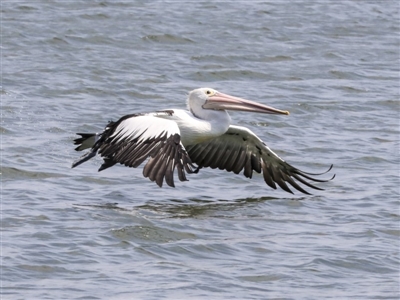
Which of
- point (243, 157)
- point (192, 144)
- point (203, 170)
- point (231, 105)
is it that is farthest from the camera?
point (203, 170)

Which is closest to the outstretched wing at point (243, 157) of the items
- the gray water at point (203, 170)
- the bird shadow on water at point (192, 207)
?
the gray water at point (203, 170)

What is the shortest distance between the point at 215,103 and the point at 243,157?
669mm

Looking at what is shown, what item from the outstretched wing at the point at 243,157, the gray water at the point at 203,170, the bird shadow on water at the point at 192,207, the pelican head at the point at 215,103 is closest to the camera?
the gray water at the point at 203,170

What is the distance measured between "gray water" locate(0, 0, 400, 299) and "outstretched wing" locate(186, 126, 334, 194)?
0.62 feet

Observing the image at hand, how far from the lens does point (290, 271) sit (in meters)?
8.12

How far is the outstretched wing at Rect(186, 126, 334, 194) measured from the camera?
36.0 ft

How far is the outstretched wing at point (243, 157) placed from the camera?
10977 millimetres

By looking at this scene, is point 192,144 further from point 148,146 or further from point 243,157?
point 148,146

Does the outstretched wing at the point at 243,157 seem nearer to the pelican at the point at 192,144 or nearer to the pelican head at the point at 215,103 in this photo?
the pelican at the point at 192,144

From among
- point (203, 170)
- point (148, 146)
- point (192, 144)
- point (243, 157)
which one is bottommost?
point (203, 170)

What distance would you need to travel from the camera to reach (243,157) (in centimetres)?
1110

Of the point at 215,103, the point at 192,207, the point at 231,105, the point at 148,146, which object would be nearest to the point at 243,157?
the point at 231,105

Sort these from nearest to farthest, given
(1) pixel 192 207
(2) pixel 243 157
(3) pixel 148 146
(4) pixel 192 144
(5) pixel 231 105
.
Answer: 1. (3) pixel 148 146
2. (1) pixel 192 207
3. (4) pixel 192 144
4. (5) pixel 231 105
5. (2) pixel 243 157

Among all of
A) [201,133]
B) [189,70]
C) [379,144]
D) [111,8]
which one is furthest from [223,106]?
[111,8]
